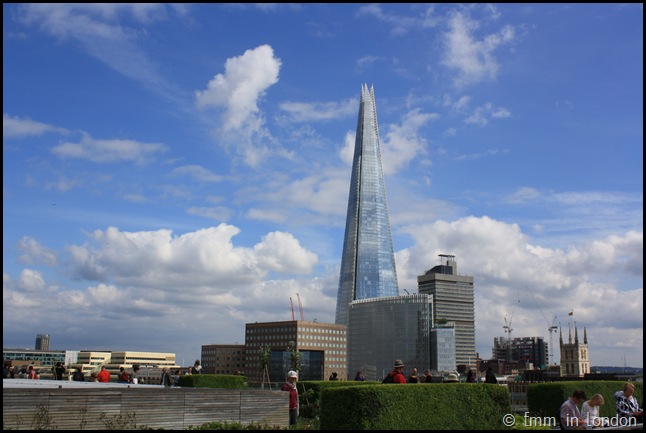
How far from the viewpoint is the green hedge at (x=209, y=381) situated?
119ft

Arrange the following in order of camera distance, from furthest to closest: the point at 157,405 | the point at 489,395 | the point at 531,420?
the point at 531,420, the point at 489,395, the point at 157,405

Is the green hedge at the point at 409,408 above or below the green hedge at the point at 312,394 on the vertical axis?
above

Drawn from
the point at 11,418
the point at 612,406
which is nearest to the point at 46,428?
the point at 11,418

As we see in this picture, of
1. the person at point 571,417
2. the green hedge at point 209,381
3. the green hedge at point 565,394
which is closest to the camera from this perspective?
the person at point 571,417

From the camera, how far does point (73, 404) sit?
16312 mm

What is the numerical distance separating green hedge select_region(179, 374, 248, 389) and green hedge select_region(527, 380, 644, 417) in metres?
17.6

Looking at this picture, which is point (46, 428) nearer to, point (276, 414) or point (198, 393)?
point (198, 393)

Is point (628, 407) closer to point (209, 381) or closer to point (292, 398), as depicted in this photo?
point (292, 398)

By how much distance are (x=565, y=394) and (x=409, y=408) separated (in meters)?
14.4

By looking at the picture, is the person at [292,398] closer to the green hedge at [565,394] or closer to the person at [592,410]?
the person at [592,410]

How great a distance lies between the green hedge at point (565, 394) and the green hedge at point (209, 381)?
17561 mm

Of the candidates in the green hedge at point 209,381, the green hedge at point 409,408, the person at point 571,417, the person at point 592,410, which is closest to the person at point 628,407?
the person at point 592,410

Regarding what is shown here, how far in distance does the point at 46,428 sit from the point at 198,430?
11.9ft

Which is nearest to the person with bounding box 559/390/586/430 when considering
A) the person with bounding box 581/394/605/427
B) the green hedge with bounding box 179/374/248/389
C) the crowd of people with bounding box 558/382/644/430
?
the crowd of people with bounding box 558/382/644/430
